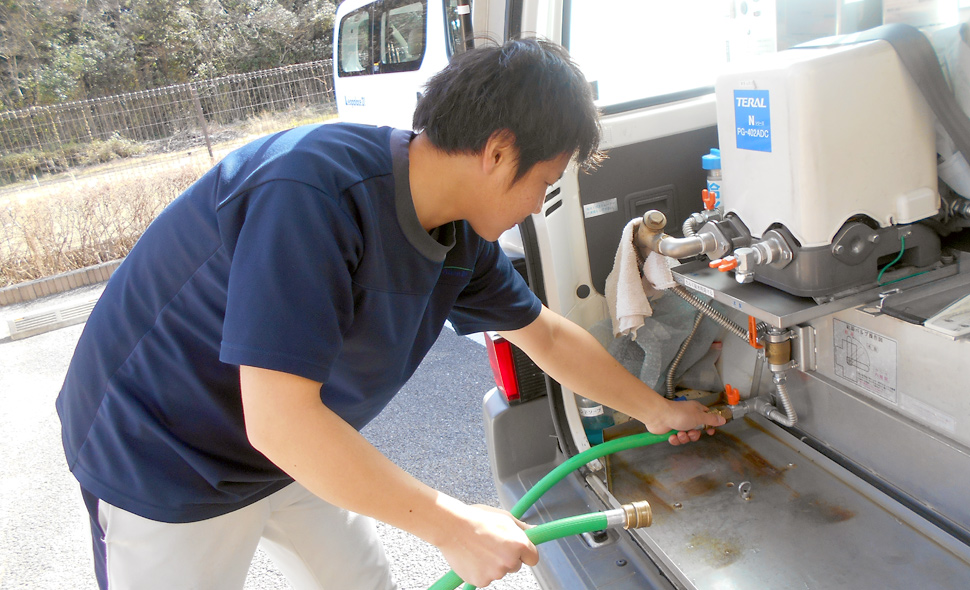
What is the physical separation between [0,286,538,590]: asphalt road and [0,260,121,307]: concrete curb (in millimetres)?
2178

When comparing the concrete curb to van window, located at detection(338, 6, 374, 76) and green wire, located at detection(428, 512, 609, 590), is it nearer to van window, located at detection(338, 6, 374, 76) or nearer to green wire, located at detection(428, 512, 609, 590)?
van window, located at detection(338, 6, 374, 76)

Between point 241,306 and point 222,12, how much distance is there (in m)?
25.8

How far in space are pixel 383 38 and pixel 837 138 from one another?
611 centimetres

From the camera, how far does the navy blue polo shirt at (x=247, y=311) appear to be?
100 centimetres

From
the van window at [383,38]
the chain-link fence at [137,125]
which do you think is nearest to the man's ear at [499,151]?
the van window at [383,38]

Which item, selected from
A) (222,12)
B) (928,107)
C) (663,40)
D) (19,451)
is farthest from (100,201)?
(222,12)

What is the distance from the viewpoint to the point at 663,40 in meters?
2.64

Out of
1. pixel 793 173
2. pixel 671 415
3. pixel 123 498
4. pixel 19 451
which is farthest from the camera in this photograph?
pixel 19 451

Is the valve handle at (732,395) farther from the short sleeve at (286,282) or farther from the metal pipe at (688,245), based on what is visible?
the short sleeve at (286,282)

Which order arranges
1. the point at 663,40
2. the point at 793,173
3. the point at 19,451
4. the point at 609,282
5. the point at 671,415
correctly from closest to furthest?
1. the point at 793,173
2. the point at 671,415
3. the point at 609,282
4. the point at 663,40
5. the point at 19,451

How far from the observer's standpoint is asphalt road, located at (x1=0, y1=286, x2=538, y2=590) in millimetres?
2773

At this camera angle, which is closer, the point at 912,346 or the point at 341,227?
the point at 341,227

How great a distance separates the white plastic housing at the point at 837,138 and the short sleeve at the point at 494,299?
59 centimetres

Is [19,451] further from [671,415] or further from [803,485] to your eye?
[803,485]
